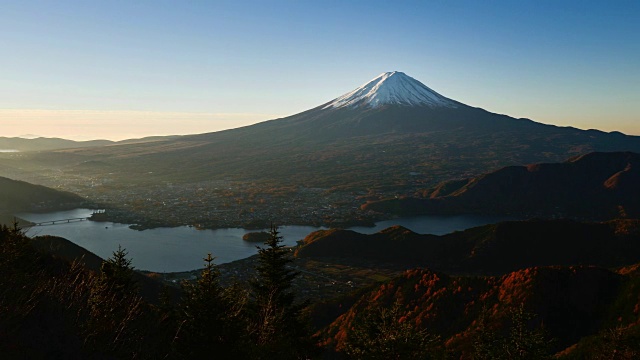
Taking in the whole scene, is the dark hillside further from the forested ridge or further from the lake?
the forested ridge

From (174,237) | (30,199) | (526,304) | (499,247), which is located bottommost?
(174,237)

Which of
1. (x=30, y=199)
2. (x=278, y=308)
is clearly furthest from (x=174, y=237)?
(x=278, y=308)

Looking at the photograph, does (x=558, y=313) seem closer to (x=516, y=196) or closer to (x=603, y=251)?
(x=603, y=251)

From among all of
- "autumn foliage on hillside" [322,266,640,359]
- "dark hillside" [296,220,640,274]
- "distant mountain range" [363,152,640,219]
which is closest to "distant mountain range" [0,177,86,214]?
"dark hillside" [296,220,640,274]

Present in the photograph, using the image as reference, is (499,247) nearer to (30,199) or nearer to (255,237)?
(255,237)

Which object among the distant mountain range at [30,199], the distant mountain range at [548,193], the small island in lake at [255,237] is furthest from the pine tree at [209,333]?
the distant mountain range at [30,199]
